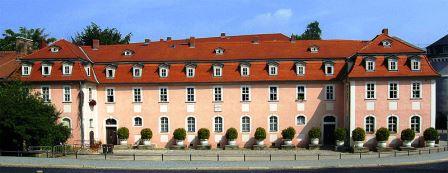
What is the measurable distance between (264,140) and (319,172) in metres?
17.7

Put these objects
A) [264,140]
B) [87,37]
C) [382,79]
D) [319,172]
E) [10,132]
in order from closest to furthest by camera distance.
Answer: [319,172] → [10,132] → [382,79] → [264,140] → [87,37]

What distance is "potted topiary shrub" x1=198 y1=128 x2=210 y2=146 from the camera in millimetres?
46250

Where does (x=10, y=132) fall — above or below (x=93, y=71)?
below

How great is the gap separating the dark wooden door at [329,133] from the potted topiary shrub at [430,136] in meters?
7.51

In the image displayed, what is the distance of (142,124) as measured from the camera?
157ft

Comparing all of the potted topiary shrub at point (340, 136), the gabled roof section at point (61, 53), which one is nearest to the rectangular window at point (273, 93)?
the potted topiary shrub at point (340, 136)

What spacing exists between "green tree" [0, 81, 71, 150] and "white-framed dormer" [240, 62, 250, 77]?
15.9 m

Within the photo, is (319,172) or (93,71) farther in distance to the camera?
(93,71)

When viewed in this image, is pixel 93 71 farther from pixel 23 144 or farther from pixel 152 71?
pixel 23 144

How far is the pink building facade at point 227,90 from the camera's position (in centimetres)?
4400

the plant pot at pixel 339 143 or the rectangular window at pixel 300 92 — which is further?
the rectangular window at pixel 300 92

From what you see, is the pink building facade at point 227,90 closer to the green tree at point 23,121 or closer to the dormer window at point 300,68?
the dormer window at point 300,68

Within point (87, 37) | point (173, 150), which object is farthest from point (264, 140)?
point (87, 37)

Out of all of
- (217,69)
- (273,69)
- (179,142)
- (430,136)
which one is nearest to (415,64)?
(430,136)
